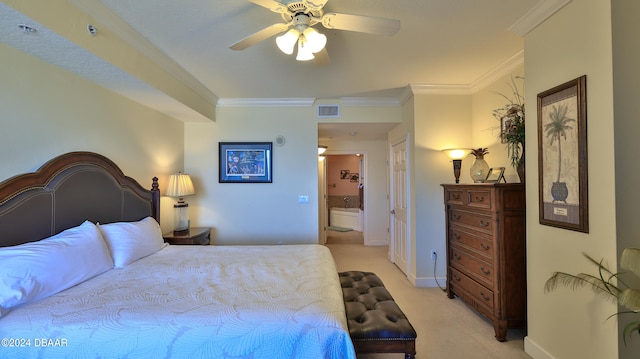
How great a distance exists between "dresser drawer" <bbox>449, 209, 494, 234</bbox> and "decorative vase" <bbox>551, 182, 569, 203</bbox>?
2.08ft

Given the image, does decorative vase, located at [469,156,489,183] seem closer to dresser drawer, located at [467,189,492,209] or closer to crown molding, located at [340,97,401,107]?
dresser drawer, located at [467,189,492,209]

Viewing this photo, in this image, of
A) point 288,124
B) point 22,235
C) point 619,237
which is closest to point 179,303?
point 22,235

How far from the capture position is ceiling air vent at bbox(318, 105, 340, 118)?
3.94 metres

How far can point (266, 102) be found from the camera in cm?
388

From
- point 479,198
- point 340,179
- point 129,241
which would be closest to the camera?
point 129,241

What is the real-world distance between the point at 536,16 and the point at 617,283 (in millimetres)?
1783

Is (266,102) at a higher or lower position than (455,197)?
higher

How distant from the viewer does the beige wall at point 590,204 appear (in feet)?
4.90

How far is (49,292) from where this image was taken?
1519 millimetres

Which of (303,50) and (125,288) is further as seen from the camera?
(303,50)

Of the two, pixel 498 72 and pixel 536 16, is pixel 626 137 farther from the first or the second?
pixel 498 72

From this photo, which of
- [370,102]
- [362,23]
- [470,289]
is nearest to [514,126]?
[470,289]

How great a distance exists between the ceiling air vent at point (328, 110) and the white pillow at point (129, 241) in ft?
8.44

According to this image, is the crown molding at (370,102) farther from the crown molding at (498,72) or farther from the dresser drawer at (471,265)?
the dresser drawer at (471,265)
